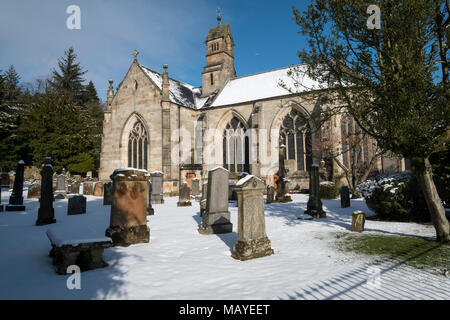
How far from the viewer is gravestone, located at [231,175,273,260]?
5.07 m

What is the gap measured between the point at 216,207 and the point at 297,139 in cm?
1568

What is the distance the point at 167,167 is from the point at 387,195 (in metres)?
16.9

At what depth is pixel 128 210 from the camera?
20.4 feet

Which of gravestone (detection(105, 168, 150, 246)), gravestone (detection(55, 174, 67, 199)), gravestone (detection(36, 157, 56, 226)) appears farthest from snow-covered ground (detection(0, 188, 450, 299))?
gravestone (detection(55, 174, 67, 199))

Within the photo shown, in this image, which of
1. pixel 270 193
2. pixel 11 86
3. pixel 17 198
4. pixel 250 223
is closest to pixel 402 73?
pixel 250 223

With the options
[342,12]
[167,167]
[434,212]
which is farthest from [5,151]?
[434,212]

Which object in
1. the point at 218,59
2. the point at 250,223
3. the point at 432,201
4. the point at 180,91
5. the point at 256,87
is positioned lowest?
the point at 250,223

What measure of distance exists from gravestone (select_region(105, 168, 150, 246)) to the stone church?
1542cm

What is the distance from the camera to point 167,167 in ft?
71.9

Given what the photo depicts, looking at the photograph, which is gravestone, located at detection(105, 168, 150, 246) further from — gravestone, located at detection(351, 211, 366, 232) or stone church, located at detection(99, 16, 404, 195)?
stone church, located at detection(99, 16, 404, 195)

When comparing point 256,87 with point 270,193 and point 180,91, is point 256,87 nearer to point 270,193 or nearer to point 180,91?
point 180,91

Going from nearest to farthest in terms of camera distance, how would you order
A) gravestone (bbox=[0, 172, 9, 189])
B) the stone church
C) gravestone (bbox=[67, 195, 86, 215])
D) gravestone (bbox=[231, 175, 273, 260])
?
gravestone (bbox=[231, 175, 273, 260]) < gravestone (bbox=[67, 195, 86, 215]) < the stone church < gravestone (bbox=[0, 172, 9, 189])

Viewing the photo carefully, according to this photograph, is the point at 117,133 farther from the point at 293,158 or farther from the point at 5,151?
the point at 293,158
